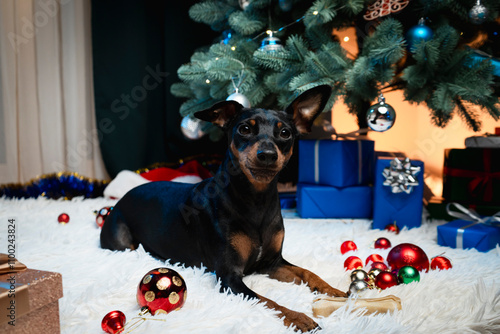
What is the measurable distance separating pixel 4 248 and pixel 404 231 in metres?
2.03

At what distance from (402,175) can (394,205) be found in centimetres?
19

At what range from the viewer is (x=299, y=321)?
1.08m

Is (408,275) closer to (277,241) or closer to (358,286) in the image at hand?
(358,286)

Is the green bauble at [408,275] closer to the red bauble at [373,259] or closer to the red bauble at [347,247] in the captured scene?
the red bauble at [373,259]

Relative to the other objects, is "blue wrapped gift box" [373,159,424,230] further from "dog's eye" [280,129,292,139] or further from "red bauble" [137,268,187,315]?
"red bauble" [137,268,187,315]

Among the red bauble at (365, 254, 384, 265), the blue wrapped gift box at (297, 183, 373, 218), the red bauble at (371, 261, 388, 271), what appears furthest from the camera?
the blue wrapped gift box at (297, 183, 373, 218)

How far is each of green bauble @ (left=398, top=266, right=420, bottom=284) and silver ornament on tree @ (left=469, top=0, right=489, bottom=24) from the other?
55.6 inches

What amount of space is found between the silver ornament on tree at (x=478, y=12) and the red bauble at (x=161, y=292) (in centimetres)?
196

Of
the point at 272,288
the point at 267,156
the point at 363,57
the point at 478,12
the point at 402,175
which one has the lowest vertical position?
the point at 272,288

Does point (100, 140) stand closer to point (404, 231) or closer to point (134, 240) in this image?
point (134, 240)

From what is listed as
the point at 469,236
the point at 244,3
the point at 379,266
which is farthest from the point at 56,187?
the point at 469,236

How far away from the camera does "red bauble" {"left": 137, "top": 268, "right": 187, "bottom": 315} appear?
3.67 feet

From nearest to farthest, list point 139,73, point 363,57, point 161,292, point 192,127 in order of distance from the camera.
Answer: point 161,292, point 363,57, point 192,127, point 139,73

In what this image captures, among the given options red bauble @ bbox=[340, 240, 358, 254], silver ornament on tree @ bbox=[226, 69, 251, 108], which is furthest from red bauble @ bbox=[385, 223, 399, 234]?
silver ornament on tree @ bbox=[226, 69, 251, 108]
